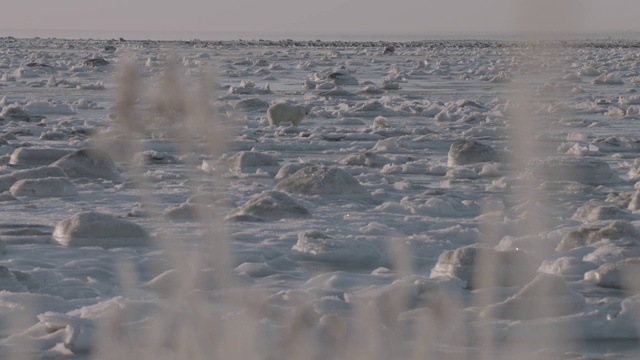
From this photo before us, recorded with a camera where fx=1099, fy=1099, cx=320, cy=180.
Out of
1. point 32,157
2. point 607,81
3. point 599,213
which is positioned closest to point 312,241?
point 599,213

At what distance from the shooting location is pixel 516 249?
3.84 metres

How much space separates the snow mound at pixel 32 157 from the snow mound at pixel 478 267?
3.77m

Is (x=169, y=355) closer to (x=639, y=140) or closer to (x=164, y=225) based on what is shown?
(x=164, y=225)

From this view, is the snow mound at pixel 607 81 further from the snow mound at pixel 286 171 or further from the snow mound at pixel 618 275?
the snow mound at pixel 618 275

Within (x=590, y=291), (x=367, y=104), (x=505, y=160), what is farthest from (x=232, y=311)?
(x=367, y=104)

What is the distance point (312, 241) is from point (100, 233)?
0.84m

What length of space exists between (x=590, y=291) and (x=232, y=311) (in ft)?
3.82

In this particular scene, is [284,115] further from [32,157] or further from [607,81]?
[607,81]

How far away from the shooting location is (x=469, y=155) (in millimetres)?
6969

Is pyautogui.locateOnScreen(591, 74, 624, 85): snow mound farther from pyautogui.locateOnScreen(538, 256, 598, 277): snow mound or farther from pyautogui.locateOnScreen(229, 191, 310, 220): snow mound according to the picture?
pyautogui.locateOnScreen(538, 256, 598, 277): snow mound

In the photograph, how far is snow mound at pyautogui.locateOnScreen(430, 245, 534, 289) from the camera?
3438 mm

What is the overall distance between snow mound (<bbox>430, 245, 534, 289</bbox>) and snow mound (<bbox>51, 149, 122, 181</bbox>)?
304 cm

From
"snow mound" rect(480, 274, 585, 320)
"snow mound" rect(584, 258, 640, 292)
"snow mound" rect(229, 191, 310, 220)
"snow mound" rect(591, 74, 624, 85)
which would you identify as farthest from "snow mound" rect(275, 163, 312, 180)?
"snow mound" rect(591, 74, 624, 85)

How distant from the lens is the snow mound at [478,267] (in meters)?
3.44
